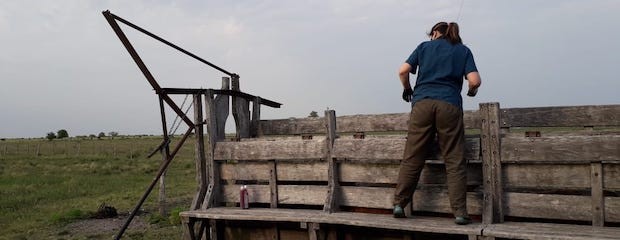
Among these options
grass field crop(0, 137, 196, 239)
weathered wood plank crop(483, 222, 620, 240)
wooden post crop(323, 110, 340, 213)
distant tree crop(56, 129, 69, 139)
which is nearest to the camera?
weathered wood plank crop(483, 222, 620, 240)

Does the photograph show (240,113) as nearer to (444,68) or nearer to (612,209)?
(444,68)

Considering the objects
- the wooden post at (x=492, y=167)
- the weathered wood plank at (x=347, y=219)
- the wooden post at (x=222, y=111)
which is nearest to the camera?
the weathered wood plank at (x=347, y=219)

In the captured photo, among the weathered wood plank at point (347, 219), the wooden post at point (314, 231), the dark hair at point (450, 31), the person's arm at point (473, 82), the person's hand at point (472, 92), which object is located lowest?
the wooden post at point (314, 231)

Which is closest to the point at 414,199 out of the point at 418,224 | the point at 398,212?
the point at 398,212

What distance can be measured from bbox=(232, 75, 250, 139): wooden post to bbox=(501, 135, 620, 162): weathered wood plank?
3.87m

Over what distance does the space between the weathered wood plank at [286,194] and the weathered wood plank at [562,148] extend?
7.09 ft

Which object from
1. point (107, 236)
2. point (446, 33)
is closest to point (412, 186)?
point (446, 33)

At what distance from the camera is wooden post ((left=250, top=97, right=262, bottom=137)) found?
7.82 meters

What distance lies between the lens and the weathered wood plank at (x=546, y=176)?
475cm

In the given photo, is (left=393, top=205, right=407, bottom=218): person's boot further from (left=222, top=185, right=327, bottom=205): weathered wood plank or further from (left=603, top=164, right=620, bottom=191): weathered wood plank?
(left=603, top=164, right=620, bottom=191): weathered wood plank

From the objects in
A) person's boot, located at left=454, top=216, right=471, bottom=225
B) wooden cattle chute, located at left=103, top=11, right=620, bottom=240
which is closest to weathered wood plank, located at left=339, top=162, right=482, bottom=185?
wooden cattle chute, located at left=103, top=11, right=620, bottom=240

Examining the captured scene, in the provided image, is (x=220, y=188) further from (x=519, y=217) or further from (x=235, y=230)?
(x=519, y=217)

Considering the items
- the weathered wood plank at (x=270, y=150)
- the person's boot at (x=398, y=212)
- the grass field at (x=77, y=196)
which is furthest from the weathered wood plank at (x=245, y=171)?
the grass field at (x=77, y=196)

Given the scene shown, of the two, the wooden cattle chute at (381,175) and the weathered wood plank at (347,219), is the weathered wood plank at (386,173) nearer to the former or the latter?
the wooden cattle chute at (381,175)
